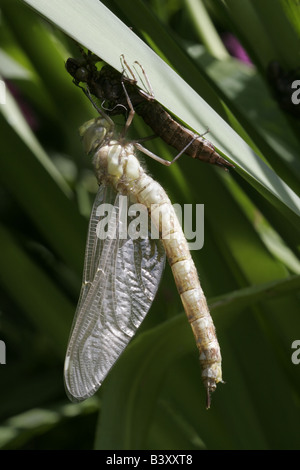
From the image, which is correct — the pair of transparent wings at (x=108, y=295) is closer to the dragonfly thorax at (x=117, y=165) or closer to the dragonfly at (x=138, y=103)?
Answer: the dragonfly thorax at (x=117, y=165)

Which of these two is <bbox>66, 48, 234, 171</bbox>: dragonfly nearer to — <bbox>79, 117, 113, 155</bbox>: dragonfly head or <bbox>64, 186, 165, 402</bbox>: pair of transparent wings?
<bbox>79, 117, 113, 155</bbox>: dragonfly head

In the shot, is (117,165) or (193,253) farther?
(193,253)

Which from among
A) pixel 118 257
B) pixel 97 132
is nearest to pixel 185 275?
pixel 118 257

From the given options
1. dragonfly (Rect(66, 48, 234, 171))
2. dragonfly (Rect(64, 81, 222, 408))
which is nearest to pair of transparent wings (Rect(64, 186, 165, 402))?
dragonfly (Rect(64, 81, 222, 408))

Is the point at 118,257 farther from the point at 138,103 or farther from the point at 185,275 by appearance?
the point at 138,103

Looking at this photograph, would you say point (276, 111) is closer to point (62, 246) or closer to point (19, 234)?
point (62, 246)

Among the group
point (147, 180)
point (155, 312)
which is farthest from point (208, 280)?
point (147, 180)

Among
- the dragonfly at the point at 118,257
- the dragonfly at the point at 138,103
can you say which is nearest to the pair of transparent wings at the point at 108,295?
the dragonfly at the point at 118,257
